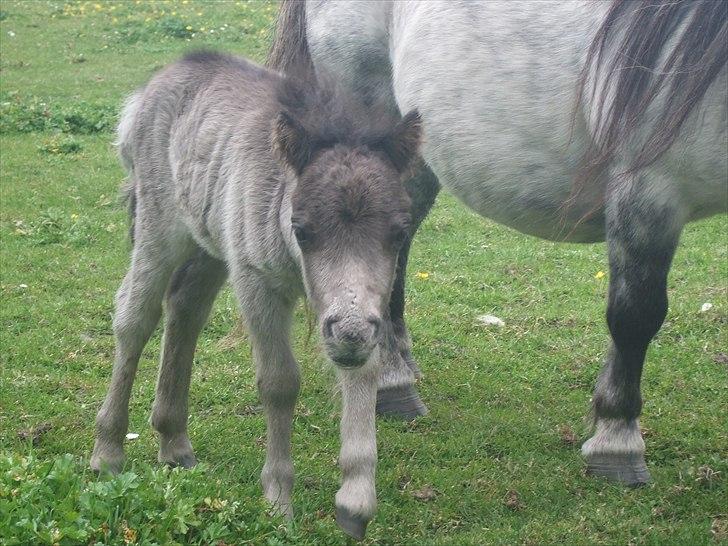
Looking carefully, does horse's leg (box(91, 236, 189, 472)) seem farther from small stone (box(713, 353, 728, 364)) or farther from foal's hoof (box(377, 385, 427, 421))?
small stone (box(713, 353, 728, 364))

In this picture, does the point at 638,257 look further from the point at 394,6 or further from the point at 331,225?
the point at 394,6

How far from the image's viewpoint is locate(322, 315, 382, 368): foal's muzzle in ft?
9.92

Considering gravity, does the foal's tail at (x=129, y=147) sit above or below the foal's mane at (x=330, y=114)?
below

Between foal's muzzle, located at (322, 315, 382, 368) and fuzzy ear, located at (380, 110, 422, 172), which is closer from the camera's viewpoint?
foal's muzzle, located at (322, 315, 382, 368)

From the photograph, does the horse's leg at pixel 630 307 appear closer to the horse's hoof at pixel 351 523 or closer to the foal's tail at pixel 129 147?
the horse's hoof at pixel 351 523

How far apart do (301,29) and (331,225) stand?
2738 millimetres

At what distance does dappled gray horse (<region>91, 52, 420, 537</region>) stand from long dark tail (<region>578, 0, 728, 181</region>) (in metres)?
1.04

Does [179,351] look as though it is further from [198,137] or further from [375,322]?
[375,322]

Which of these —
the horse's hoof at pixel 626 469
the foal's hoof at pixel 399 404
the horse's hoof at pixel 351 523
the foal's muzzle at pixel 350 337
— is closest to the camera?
the foal's muzzle at pixel 350 337

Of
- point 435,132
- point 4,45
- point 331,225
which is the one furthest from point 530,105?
point 4,45

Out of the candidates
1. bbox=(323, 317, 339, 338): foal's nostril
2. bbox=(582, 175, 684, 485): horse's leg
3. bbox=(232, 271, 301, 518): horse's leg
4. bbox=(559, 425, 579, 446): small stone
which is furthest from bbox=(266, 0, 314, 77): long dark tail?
bbox=(323, 317, 339, 338): foal's nostril

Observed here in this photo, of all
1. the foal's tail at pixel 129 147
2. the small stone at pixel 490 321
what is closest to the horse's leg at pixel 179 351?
the foal's tail at pixel 129 147

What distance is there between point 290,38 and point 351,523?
3158mm

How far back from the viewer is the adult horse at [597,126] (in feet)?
13.0
